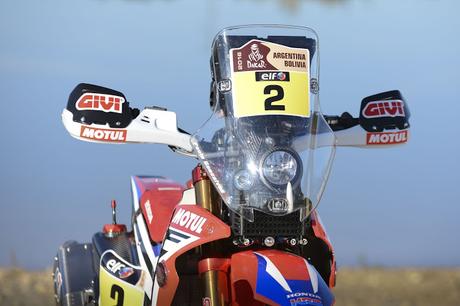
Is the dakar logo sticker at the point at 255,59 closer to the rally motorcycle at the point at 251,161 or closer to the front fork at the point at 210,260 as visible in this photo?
the rally motorcycle at the point at 251,161

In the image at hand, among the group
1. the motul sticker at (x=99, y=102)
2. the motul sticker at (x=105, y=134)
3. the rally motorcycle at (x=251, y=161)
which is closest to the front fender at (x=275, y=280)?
the rally motorcycle at (x=251, y=161)

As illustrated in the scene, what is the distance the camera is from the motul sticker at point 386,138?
523 cm

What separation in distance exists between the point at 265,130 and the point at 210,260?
662 millimetres

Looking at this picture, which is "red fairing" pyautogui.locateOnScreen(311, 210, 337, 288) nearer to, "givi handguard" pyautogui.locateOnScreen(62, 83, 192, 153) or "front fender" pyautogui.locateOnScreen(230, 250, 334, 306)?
"front fender" pyautogui.locateOnScreen(230, 250, 334, 306)

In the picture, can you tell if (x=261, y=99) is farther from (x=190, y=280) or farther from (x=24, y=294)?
(x=24, y=294)

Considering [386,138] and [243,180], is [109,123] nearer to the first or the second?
[243,180]

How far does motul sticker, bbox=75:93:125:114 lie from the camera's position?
4.90 meters

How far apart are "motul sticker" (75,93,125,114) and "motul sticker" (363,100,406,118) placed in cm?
131

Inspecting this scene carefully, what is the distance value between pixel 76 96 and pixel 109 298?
126 centimetres

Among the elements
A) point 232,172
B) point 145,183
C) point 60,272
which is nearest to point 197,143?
point 232,172

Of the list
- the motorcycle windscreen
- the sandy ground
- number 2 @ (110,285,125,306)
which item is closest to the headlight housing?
the motorcycle windscreen

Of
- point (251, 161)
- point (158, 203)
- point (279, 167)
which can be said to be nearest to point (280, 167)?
point (279, 167)

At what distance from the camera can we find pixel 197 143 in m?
4.87

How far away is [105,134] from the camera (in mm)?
4898
